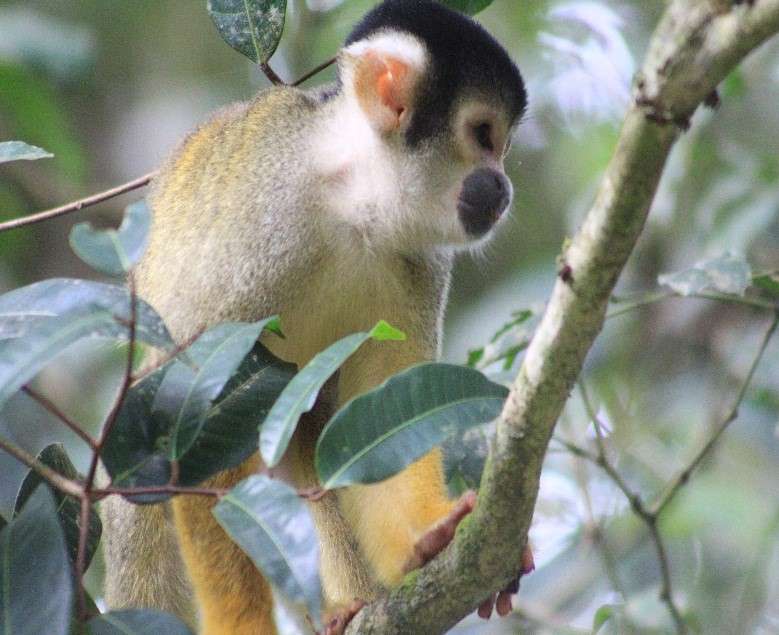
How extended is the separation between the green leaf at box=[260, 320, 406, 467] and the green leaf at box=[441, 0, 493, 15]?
4.71 feet

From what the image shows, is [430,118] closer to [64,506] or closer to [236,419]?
[236,419]

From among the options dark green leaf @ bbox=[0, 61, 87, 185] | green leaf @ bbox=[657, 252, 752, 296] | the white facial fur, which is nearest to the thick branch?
green leaf @ bbox=[657, 252, 752, 296]

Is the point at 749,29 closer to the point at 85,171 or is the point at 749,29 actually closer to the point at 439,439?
the point at 439,439

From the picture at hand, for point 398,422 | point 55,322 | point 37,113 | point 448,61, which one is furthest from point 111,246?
point 37,113

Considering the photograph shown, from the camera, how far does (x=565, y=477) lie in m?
4.79

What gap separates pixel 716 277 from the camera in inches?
101

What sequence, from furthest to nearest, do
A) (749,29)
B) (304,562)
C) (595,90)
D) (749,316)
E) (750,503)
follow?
(595,90) → (749,316) → (750,503) → (304,562) → (749,29)

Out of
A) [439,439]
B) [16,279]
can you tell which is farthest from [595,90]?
[439,439]

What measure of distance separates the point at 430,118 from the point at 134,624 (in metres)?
1.57

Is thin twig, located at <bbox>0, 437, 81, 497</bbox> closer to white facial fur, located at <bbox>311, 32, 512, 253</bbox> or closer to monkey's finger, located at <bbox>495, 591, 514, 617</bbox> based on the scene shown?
monkey's finger, located at <bbox>495, 591, 514, 617</bbox>

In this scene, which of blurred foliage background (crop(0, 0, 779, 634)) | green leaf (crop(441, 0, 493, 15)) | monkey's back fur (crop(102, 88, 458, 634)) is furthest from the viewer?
blurred foliage background (crop(0, 0, 779, 634))

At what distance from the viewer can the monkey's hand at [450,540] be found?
2.31m

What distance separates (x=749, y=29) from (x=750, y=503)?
2.84m

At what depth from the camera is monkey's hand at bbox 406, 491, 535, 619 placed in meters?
2.31
